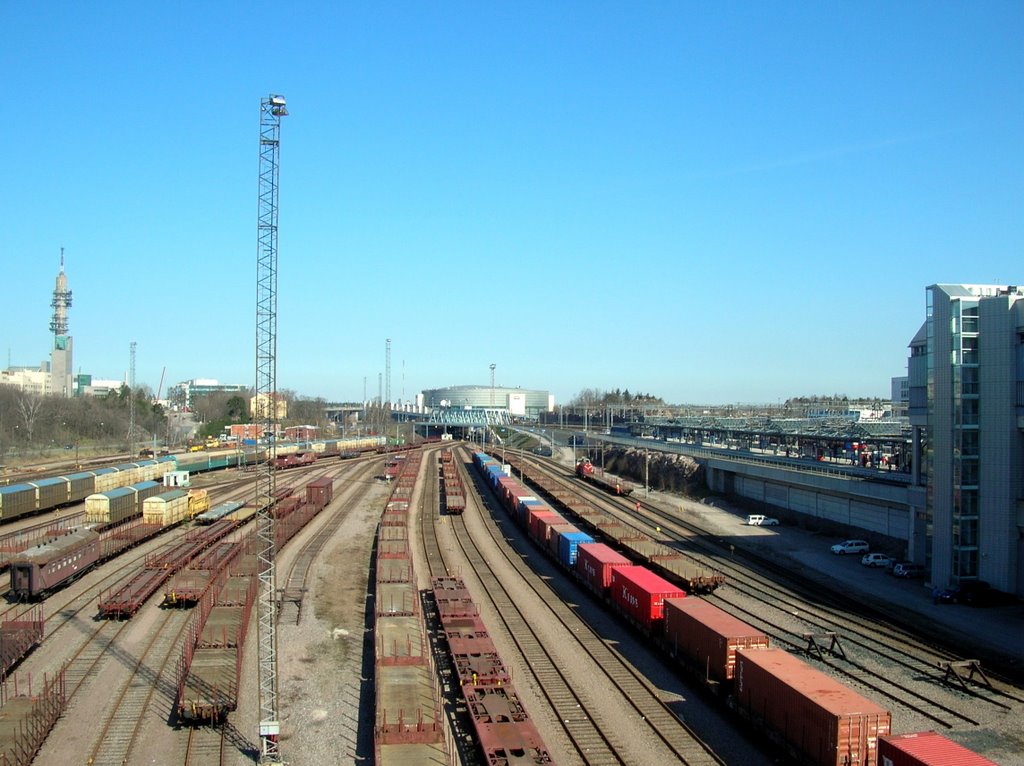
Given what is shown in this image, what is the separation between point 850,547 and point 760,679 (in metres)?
28.7

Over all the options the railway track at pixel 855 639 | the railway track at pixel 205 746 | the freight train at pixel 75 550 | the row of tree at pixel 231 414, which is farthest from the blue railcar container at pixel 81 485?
the row of tree at pixel 231 414

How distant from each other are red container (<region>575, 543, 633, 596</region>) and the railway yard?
312mm

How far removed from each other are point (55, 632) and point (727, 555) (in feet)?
106

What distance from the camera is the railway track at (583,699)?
63.3 ft

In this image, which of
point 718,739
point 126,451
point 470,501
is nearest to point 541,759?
point 718,739

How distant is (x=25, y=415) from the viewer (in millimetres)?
106312

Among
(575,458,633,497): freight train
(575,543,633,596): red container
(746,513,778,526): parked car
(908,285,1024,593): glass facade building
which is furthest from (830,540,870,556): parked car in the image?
(575,458,633,497): freight train

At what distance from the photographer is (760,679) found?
19422mm

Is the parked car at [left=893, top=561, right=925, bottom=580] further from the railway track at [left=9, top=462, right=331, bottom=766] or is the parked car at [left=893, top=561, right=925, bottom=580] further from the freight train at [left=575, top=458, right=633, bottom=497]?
the railway track at [left=9, top=462, right=331, bottom=766]

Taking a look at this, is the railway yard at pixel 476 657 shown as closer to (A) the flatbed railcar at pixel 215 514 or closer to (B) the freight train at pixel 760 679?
(B) the freight train at pixel 760 679

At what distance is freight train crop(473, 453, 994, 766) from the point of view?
16266 mm

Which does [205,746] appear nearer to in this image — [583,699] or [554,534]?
[583,699]

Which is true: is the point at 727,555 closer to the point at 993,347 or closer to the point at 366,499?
the point at 993,347

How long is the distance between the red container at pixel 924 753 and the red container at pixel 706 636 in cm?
553
